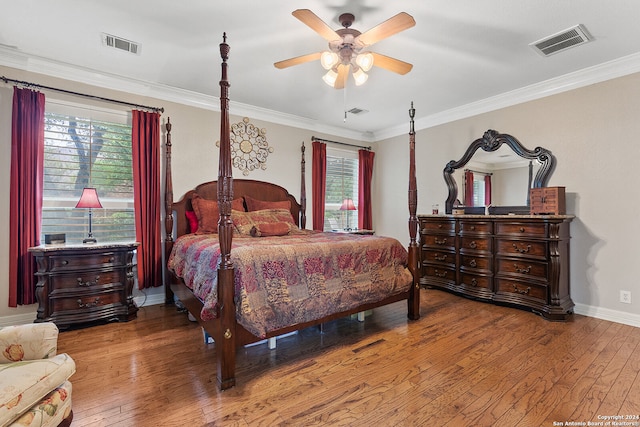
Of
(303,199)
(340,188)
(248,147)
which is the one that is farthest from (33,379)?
(340,188)

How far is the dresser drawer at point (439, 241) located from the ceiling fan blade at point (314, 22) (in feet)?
9.80

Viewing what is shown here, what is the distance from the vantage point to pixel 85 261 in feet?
9.68

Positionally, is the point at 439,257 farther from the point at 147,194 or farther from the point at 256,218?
the point at 147,194

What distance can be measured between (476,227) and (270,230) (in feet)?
8.46

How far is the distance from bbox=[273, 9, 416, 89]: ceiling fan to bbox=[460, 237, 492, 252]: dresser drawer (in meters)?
2.33

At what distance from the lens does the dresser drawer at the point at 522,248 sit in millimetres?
3295

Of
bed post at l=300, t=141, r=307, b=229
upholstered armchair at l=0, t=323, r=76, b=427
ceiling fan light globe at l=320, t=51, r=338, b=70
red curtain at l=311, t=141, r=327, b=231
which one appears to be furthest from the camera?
red curtain at l=311, t=141, r=327, b=231

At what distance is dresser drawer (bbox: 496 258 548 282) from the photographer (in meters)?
3.29

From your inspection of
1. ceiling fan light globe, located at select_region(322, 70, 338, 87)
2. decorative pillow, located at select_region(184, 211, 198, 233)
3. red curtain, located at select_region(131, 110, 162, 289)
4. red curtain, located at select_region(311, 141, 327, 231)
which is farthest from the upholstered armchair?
red curtain, located at select_region(311, 141, 327, 231)

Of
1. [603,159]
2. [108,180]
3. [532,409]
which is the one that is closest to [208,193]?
[108,180]

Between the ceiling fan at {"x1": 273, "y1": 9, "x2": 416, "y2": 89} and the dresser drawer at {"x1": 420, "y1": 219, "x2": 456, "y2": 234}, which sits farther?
the dresser drawer at {"x1": 420, "y1": 219, "x2": 456, "y2": 234}

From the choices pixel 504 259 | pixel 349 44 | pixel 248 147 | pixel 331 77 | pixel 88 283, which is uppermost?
pixel 349 44

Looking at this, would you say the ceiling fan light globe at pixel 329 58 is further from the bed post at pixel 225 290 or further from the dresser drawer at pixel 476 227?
the dresser drawer at pixel 476 227

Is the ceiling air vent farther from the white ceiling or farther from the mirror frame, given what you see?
the mirror frame
